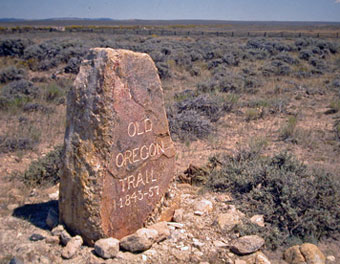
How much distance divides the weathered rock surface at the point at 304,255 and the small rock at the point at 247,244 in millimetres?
278

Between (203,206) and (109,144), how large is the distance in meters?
1.56

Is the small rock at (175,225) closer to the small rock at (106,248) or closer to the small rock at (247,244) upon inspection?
the small rock at (247,244)

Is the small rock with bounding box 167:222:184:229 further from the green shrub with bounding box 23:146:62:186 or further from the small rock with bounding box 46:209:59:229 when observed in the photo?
the green shrub with bounding box 23:146:62:186

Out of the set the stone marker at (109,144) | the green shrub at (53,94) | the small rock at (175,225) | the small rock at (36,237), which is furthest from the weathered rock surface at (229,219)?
the green shrub at (53,94)

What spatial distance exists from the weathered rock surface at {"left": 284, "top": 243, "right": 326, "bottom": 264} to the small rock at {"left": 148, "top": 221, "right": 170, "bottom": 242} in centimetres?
118

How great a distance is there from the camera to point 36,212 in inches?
155

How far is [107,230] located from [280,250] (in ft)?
5.75

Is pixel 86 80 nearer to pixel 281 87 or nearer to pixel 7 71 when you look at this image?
pixel 281 87

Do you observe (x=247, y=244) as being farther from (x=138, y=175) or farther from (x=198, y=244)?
(x=138, y=175)

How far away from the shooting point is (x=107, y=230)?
10.5 feet

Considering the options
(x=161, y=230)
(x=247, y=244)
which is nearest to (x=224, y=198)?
(x=247, y=244)

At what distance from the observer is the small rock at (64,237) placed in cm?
321

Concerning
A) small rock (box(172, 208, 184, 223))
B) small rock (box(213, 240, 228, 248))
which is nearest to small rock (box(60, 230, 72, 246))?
small rock (box(172, 208, 184, 223))

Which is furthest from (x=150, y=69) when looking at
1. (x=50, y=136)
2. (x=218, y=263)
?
(x=50, y=136)
